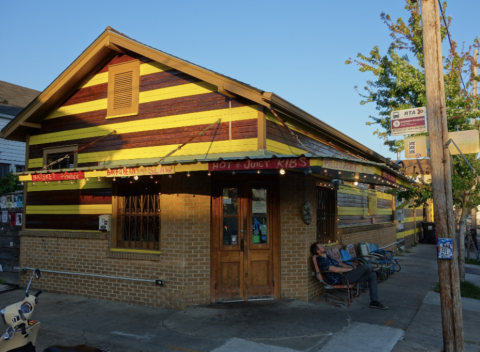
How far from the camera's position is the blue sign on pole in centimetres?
559

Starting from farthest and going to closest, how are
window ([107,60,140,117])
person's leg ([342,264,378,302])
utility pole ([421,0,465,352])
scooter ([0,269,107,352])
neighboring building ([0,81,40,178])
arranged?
neighboring building ([0,81,40,178])
window ([107,60,140,117])
person's leg ([342,264,378,302])
utility pole ([421,0,465,352])
scooter ([0,269,107,352])

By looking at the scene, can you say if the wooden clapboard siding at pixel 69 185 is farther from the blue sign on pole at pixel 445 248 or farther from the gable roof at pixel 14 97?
the gable roof at pixel 14 97

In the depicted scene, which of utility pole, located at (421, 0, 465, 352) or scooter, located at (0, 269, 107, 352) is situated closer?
scooter, located at (0, 269, 107, 352)

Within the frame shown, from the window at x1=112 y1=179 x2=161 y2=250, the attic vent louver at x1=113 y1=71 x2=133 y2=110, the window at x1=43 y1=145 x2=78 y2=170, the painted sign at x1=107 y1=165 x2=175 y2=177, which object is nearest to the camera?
the painted sign at x1=107 y1=165 x2=175 y2=177

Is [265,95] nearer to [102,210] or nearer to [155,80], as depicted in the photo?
[155,80]

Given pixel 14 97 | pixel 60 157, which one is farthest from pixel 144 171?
pixel 14 97

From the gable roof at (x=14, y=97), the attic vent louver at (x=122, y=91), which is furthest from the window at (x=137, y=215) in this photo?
the gable roof at (x=14, y=97)

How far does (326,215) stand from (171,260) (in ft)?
13.0

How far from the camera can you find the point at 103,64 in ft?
31.4

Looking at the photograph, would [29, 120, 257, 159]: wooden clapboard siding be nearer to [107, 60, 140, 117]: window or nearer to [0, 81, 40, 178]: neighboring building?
[107, 60, 140, 117]: window

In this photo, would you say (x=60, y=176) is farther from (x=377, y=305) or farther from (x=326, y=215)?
(x=377, y=305)

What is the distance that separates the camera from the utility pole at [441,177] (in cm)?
556

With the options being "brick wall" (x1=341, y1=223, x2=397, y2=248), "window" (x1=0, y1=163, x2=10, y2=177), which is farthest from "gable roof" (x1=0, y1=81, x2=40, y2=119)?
"brick wall" (x1=341, y1=223, x2=397, y2=248)

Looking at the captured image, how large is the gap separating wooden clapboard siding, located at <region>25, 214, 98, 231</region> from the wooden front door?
10.0 ft
